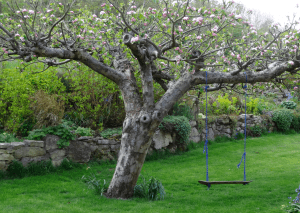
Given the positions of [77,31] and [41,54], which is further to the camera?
[77,31]

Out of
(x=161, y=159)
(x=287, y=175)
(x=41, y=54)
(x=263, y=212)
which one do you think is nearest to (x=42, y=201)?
(x=41, y=54)

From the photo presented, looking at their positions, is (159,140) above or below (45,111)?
below

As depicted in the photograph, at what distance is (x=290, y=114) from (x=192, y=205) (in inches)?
432

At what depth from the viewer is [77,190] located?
6000 millimetres

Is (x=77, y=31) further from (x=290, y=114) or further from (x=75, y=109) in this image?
(x=290, y=114)

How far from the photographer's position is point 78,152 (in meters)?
7.87

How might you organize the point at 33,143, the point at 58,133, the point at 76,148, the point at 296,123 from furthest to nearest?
1. the point at 296,123
2. the point at 76,148
3. the point at 58,133
4. the point at 33,143

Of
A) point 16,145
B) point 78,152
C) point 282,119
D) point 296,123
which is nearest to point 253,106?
point 282,119

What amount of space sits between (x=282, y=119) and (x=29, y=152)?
1169 cm

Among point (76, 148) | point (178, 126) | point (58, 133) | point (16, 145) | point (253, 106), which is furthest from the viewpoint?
point (253, 106)

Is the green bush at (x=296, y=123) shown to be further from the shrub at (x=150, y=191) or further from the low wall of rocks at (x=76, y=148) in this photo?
the shrub at (x=150, y=191)

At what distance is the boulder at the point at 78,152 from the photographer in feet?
25.4

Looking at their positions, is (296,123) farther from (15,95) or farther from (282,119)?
(15,95)

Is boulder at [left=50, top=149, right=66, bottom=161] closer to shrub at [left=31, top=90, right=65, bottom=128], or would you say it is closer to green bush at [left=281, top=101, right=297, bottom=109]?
shrub at [left=31, top=90, right=65, bottom=128]
